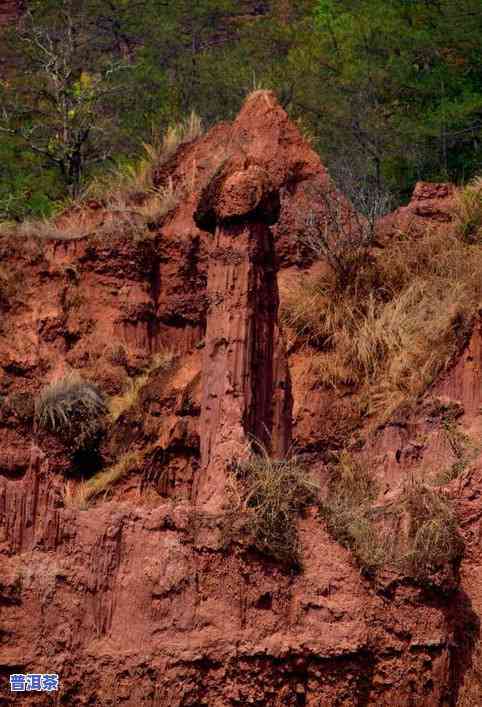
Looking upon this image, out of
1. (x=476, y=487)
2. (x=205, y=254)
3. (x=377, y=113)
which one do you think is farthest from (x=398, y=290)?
(x=377, y=113)

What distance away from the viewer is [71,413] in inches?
619

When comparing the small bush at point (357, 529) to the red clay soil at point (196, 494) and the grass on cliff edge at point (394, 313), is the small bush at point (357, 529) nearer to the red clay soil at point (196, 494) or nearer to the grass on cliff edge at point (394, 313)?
the red clay soil at point (196, 494)

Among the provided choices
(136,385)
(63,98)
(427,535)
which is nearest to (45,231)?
(136,385)

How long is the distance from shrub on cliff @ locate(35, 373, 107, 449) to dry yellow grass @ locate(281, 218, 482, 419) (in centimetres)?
249

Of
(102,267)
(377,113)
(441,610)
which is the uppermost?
(377,113)

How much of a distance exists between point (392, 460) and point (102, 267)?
4.90m

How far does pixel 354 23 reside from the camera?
31.9 meters

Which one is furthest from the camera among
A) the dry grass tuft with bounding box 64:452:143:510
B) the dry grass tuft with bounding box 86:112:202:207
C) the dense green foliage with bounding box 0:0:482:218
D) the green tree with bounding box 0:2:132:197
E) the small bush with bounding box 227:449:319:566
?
the dense green foliage with bounding box 0:0:482:218

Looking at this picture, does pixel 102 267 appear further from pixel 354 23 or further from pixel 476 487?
pixel 354 23

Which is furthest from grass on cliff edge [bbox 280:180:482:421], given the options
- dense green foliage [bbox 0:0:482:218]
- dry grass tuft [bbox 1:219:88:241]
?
dense green foliage [bbox 0:0:482:218]

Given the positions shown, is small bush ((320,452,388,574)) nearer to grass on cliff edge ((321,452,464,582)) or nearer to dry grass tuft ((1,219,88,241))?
grass on cliff edge ((321,452,464,582))

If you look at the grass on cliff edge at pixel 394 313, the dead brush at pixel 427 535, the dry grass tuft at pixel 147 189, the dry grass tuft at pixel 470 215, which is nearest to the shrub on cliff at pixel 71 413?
the grass on cliff edge at pixel 394 313

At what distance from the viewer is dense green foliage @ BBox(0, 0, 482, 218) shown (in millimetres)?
26766

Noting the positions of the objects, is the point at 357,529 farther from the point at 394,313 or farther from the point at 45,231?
the point at 45,231
